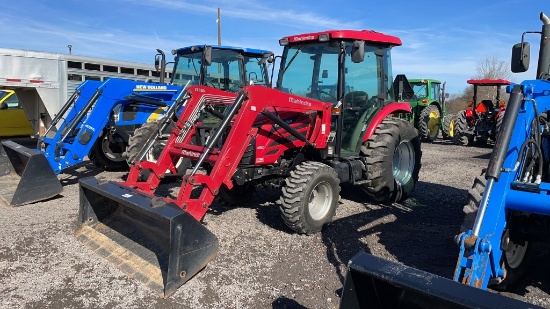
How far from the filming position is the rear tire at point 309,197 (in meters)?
4.86

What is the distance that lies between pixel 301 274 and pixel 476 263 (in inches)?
69.6

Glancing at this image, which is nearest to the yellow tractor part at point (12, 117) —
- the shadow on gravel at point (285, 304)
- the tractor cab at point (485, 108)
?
the shadow on gravel at point (285, 304)

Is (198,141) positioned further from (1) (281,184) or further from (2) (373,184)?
(2) (373,184)

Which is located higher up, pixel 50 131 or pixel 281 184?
pixel 50 131

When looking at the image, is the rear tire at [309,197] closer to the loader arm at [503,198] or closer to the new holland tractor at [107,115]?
the new holland tractor at [107,115]

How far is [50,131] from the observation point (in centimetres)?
730

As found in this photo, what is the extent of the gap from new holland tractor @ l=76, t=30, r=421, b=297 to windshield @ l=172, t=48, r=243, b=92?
92.6 inches

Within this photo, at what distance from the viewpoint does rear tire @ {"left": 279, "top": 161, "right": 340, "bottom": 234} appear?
4855mm

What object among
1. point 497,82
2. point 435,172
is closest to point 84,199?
point 435,172

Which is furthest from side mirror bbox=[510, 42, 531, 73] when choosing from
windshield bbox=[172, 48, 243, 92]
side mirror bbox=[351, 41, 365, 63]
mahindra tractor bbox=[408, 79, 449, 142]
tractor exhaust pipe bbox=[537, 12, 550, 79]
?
mahindra tractor bbox=[408, 79, 449, 142]

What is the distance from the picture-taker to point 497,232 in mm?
2879

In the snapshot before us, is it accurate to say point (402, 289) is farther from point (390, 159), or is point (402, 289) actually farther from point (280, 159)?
point (390, 159)

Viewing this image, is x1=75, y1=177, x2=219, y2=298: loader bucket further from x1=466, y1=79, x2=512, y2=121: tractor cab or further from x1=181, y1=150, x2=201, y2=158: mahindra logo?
x1=466, y1=79, x2=512, y2=121: tractor cab

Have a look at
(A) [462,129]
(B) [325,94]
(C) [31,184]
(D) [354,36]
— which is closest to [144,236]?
(C) [31,184]
